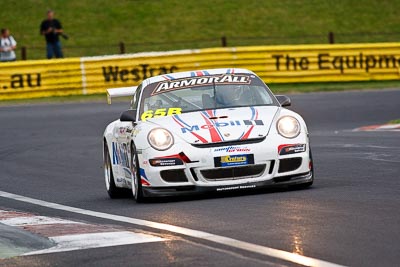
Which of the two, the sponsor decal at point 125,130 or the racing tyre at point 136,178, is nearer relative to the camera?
the racing tyre at point 136,178

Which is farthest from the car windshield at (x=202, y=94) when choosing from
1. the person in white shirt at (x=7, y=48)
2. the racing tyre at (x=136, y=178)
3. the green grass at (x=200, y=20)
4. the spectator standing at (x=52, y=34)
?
the green grass at (x=200, y=20)

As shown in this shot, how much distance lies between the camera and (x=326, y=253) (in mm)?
7660

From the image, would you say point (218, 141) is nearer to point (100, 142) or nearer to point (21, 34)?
point (100, 142)

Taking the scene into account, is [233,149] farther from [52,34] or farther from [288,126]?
[52,34]

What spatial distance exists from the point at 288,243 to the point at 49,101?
2293 centimetres

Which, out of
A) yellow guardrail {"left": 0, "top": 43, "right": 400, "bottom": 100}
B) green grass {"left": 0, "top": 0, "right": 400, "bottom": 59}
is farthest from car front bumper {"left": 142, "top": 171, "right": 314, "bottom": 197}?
green grass {"left": 0, "top": 0, "right": 400, "bottom": 59}

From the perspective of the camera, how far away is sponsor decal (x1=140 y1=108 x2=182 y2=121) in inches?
483

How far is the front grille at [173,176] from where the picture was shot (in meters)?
11.5

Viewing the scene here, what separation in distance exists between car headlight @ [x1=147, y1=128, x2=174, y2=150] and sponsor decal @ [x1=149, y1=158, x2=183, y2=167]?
0.11m

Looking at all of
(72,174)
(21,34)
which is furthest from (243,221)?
(21,34)

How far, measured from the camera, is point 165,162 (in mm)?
11547

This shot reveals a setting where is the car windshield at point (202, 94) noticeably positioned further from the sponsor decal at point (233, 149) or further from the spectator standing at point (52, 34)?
the spectator standing at point (52, 34)

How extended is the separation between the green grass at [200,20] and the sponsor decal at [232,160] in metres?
34.3

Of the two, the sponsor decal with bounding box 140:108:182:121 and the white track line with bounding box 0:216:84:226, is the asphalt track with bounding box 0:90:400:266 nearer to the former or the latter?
the white track line with bounding box 0:216:84:226
